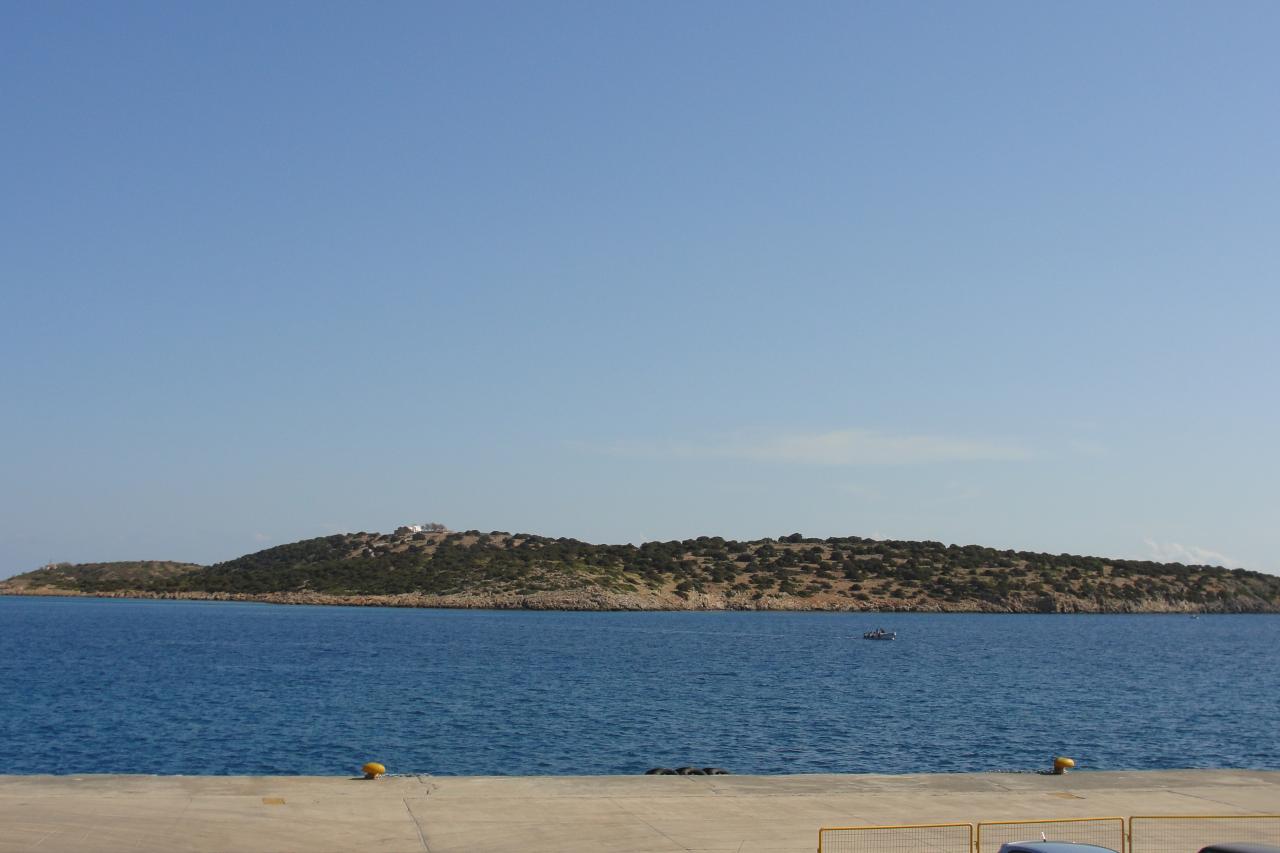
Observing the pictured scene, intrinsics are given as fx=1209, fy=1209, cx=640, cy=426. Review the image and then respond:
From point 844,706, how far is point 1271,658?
231 ft

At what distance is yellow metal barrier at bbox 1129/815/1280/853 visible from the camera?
2102cm

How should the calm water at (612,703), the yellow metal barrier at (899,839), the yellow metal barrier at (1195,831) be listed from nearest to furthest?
the yellow metal barrier at (899,839) < the yellow metal barrier at (1195,831) < the calm water at (612,703)

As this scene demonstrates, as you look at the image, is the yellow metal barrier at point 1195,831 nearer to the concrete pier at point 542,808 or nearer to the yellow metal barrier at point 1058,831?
the yellow metal barrier at point 1058,831

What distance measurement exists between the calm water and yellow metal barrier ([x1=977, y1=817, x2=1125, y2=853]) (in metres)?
18.5

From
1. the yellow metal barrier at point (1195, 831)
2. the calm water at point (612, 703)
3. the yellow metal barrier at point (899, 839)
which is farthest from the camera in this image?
the calm water at point (612, 703)

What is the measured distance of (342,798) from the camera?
24.1m

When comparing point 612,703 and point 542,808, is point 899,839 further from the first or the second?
point 612,703

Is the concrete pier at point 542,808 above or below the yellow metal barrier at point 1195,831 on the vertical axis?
below

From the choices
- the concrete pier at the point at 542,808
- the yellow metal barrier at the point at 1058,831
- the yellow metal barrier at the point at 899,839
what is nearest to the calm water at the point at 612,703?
the concrete pier at the point at 542,808

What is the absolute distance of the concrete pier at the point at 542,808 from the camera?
20.4 meters

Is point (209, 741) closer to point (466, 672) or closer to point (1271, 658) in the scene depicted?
point (466, 672)

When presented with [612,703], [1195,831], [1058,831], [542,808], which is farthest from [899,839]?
[612,703]

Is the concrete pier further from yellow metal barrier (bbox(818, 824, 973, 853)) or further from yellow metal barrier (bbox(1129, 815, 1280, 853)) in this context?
yellow metal barrier (bbox(1129, 815, 1280, 853))

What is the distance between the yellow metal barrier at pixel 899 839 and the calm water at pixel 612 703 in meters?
19.1
